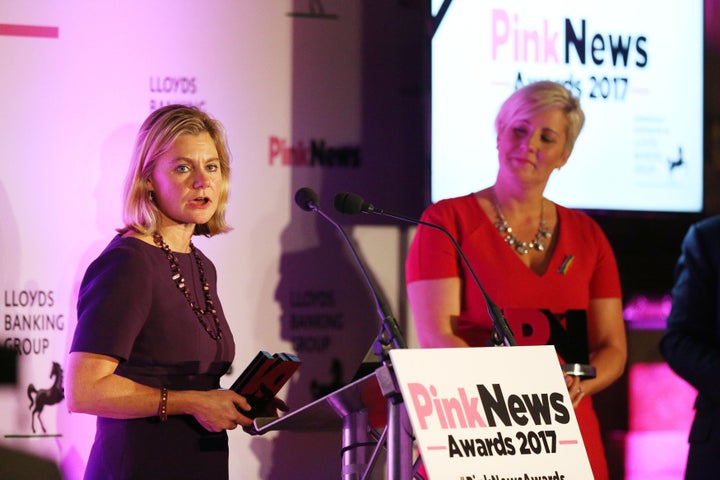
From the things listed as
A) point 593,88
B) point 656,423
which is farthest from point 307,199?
point 656,423

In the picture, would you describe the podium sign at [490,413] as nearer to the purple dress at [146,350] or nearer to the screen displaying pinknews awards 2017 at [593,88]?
the purple dress at [146,350]

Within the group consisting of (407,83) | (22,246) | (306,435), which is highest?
(407,83)

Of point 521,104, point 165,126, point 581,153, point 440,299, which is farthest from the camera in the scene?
point 581,153

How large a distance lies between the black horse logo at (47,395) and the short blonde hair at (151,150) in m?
1.09

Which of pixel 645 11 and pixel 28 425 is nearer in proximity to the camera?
pixel 28 425

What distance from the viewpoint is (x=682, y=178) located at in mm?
4082

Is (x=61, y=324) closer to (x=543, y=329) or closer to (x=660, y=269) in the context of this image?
(x=543, y=329)

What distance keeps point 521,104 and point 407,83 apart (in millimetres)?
708

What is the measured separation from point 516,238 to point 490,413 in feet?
4.37

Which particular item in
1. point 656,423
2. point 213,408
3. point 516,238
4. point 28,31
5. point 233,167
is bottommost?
point 656,423

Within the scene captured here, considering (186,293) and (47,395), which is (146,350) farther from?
(47,395)

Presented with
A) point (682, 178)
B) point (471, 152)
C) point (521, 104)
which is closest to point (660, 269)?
point (682, 178)

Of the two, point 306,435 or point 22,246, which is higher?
point 22,246

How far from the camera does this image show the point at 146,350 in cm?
239
